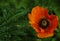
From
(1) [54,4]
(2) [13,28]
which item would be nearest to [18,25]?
(2) [13,28]

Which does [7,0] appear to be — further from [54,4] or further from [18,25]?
[54,4]

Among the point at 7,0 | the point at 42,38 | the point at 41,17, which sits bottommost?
the point at 42,38

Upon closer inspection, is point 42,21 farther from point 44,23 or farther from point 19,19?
point 19,19

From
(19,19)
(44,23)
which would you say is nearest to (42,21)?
(44,23)

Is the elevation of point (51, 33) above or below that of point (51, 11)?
below
